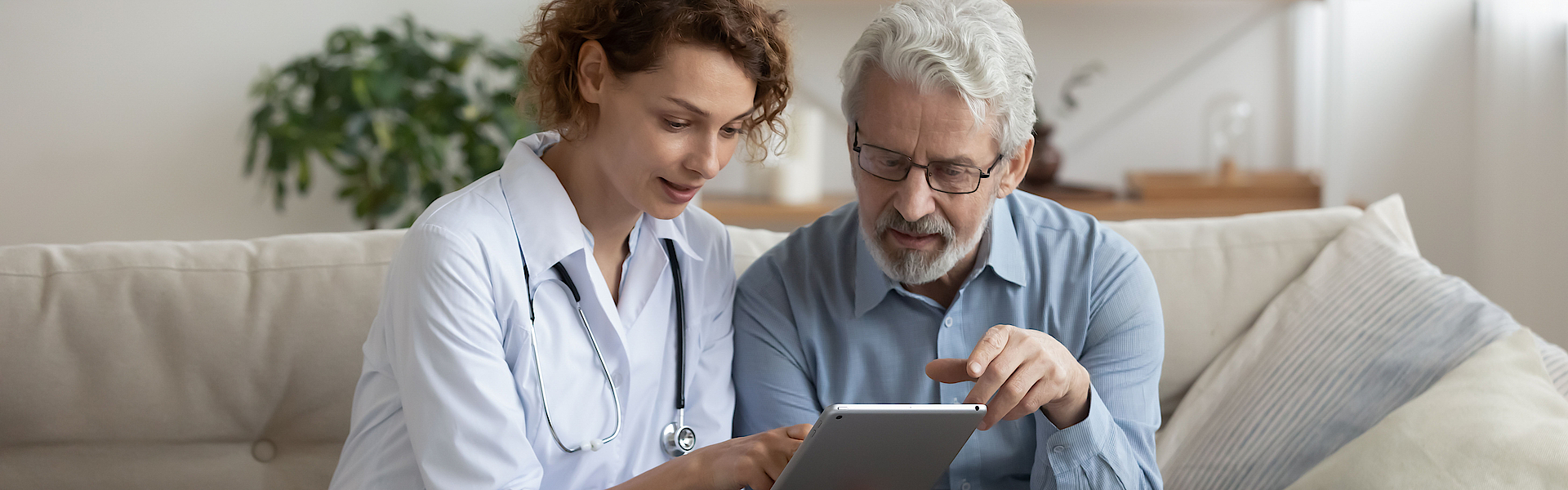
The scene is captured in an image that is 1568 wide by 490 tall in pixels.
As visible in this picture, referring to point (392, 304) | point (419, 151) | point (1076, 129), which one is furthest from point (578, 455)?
point (1076, 129)

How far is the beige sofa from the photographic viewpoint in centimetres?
156

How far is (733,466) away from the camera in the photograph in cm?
119

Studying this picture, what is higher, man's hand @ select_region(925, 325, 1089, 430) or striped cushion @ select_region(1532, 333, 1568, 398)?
man's hand @ select_region(925, 325, 1089, 430)

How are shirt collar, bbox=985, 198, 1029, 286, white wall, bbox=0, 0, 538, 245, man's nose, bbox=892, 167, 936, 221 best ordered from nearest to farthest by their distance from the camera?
man's nose, bbox=892, 167, 936, 221 → shirt collar, bbox=985, 198, 1029, 286 → white wall, bbox=0, 0, 538, 245

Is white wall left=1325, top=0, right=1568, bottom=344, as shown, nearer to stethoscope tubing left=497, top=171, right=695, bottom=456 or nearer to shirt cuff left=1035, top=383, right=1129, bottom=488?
shirt cuff left=1035, top=383, right=1129, bottom=488

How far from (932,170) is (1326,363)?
2.53 ft

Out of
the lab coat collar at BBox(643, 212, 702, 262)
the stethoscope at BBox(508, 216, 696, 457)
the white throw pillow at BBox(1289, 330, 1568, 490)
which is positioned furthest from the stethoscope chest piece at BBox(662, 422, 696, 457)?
the white throw pillow at BBox(1289, 330, 1568, 490)

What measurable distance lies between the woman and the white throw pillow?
76cm

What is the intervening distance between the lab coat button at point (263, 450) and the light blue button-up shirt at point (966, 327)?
0.78 m

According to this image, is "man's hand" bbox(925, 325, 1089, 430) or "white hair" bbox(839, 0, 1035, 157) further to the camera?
"white hair" bbox(839, 0, 1035, 157)

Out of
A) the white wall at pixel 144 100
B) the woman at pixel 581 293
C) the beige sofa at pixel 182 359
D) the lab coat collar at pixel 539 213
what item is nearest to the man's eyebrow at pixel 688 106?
the woman at pixel 581 293

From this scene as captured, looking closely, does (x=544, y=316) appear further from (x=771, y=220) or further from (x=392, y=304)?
(x=771, y=220)

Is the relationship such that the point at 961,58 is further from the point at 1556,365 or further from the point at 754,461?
the point at 1556,365

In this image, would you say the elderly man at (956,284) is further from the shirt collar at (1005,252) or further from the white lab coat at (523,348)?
the white lab coat at (523,348)
